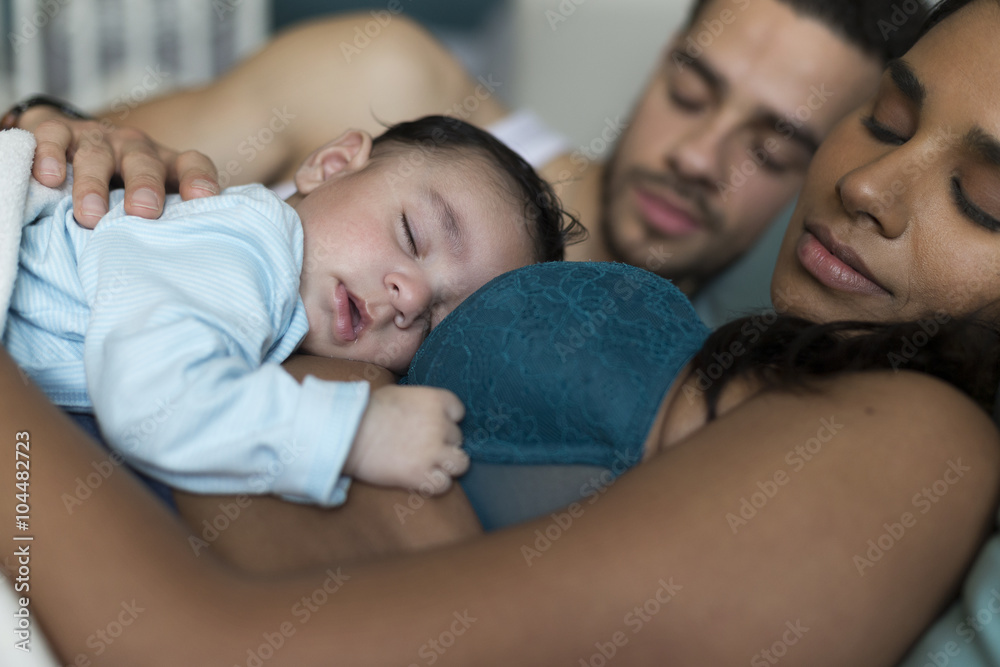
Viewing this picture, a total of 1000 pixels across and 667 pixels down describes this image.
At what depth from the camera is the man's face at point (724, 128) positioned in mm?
1849

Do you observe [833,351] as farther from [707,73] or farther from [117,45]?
[117,45]

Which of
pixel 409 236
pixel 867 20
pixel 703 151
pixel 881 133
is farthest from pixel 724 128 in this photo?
pixel 409 236

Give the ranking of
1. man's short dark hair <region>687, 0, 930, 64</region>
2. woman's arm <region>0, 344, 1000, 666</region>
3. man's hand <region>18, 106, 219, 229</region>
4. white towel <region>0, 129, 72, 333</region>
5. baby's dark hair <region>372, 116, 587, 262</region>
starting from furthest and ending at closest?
man's short dark hair <region>687, 0, 930, 64</region>
baby's dark hair <region>372, 116, 587, 262</region>
man's hand <region>18, 106, 219, 229</region>
white towel <region>0, 129, 72, 333</region>
woman's arm <region>0, 344, 1000, 666</region>

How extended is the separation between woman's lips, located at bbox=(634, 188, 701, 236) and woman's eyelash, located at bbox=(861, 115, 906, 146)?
79 cm

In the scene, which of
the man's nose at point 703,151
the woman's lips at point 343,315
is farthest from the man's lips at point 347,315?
the man's nose at point 703,151

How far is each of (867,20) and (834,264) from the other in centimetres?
100

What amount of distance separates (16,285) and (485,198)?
25.1 inches

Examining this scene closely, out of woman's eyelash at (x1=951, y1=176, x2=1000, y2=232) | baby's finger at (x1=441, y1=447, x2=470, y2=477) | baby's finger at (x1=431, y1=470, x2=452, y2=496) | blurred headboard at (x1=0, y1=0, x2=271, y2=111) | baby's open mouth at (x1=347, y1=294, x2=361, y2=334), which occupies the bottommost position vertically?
blurred headboard at (x1=0, y1=0, x2=271, y2=111)

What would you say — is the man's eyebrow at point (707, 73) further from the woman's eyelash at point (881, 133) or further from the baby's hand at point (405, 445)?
the baby's hand at point (405, 445)

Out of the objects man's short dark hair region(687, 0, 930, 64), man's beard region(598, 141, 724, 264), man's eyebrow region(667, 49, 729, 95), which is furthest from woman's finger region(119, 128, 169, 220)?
man's short dark hair region(687, 0, 930, 64)

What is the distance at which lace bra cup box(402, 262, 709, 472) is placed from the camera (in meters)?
0.83

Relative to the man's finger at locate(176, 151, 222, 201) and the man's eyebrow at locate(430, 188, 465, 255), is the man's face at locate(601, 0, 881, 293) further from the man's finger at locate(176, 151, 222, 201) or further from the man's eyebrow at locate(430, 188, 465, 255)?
the man's finger at locate(176, 151, 222, 201)

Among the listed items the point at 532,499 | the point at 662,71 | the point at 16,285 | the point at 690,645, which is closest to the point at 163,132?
the point at 16,285

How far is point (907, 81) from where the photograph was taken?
1.08 metres
